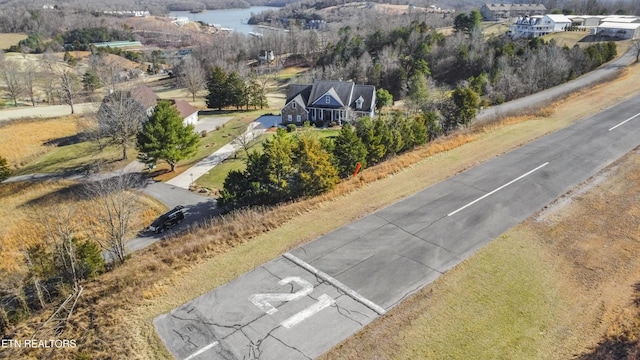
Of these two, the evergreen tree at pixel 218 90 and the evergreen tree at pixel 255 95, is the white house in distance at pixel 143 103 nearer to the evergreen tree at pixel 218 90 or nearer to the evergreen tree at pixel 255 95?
the evergreen tree at pixel 218 90

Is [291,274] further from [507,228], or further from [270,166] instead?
[507,228]

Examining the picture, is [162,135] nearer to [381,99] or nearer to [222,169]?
[222,169]

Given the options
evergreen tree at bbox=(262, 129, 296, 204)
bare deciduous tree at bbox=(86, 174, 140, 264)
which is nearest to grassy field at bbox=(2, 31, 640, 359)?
bare deciduous tree at bbox=(86, 174, 140, 264)

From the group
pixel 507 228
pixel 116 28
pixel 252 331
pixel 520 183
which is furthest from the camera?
pixel 116 28

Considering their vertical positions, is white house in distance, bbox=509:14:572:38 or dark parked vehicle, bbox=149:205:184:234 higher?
white house in distance, bbox=509:14:572:38

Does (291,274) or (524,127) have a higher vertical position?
(524,127)

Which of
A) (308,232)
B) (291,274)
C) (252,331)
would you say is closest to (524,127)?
(308,232)

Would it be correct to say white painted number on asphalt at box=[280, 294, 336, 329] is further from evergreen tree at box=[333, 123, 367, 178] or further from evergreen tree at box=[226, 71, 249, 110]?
evergreen tree at box=[226, 71, 249, 110]
